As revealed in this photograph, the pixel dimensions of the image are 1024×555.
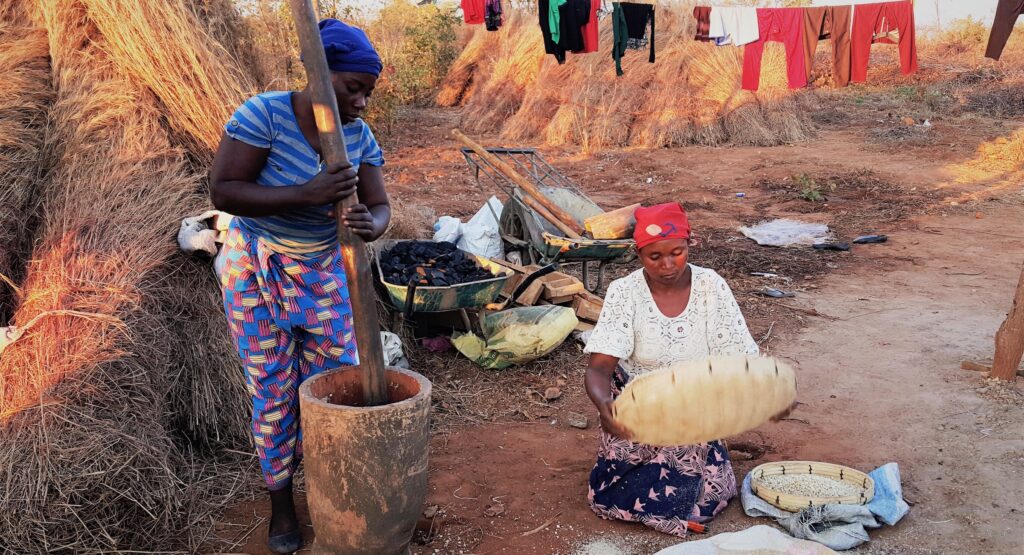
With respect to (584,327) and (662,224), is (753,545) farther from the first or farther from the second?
(584,327)

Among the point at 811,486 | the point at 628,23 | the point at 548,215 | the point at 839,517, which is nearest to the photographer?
the point at 839,517

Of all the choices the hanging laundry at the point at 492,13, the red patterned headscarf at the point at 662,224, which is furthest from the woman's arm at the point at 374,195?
the hanging laundry at the point at 492,13

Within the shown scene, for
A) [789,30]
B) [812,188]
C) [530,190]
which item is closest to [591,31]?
[789,30]

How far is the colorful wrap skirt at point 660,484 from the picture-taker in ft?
9.73

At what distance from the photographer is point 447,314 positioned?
490cm

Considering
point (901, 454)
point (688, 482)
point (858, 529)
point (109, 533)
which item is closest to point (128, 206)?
point (109, 533)

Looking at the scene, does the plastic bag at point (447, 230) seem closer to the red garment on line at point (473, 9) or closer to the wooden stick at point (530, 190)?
the wooden stick at point (530, 190)

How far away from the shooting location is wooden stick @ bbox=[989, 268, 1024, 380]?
405cm

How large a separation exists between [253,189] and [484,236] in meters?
3.99

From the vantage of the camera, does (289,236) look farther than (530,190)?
No

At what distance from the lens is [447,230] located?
19.4 ft

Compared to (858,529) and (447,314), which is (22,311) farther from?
(858,529)

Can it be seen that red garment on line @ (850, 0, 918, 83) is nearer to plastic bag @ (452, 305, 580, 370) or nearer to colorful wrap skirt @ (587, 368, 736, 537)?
plastic bag @ (452, 305, 580, 370)

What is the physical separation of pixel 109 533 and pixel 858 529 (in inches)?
107
